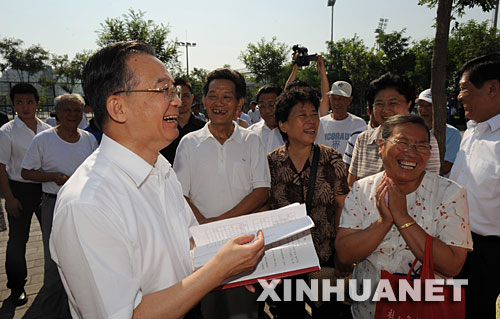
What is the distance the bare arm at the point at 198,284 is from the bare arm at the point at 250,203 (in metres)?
1.43

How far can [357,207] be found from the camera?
2.04 m

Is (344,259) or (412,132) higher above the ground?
(412,132)

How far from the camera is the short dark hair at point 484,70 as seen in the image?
254 cm

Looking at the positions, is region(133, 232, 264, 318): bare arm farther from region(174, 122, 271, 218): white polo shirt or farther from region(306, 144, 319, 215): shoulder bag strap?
region(174, 122, 271, 218): white polo shirt

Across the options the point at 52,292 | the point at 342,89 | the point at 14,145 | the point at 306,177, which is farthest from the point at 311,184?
the point at 14,145

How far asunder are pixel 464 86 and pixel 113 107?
9.06ft

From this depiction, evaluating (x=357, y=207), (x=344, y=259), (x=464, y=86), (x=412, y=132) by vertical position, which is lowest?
(x=344, y=259)

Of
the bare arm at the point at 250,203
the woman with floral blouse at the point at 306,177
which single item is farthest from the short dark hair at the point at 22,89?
the woman with floral blouse at the point at 306,177

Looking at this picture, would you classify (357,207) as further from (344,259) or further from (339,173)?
(339,173)

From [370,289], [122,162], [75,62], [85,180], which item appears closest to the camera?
[85,180]

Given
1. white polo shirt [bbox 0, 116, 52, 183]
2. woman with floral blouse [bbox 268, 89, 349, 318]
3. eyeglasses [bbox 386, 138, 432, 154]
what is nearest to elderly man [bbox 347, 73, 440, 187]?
woman with floral blouse [bbox 268, 89, 349, 318]

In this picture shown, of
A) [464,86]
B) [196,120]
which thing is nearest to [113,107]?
[464,86]

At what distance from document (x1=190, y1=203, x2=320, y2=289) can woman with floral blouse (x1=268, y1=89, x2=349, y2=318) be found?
1.05m

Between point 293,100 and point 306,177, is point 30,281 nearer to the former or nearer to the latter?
point 306,177
